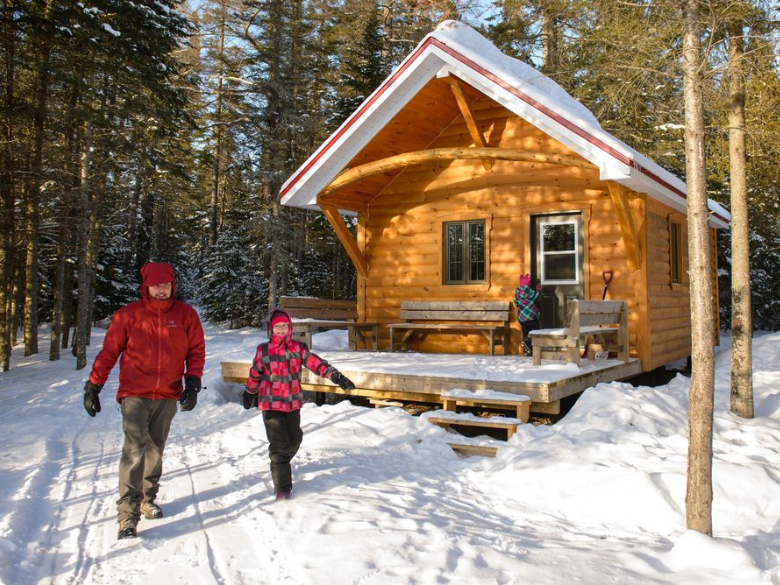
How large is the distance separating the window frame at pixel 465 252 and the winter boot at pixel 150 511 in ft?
27.2

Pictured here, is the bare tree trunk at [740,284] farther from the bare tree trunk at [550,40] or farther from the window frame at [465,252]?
the window frame at [465,252]

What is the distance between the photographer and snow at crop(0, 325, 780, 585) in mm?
3639

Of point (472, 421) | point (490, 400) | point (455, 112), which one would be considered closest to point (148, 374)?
point (472, 421)

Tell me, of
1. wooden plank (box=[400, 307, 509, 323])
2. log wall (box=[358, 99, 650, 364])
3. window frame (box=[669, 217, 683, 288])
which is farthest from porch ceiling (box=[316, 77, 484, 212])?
window frame (box=[669, 217, 683, 288])

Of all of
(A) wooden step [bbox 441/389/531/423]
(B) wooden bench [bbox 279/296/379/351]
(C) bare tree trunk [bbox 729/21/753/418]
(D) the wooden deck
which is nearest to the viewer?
(A) wooden step [bbox 441/389/531/423]

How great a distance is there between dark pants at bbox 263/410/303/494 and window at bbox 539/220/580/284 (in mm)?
7132

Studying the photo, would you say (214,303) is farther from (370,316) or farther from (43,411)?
(43,411)

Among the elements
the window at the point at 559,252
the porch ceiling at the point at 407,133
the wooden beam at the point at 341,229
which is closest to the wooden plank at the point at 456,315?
the window at the point at 559,252

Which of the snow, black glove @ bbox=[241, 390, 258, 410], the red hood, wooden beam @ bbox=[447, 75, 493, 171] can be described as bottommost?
the snow

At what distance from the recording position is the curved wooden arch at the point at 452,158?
9.20 meters

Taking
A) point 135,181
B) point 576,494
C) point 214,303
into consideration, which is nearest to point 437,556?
point 576,494

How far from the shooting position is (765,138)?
27.9 ft

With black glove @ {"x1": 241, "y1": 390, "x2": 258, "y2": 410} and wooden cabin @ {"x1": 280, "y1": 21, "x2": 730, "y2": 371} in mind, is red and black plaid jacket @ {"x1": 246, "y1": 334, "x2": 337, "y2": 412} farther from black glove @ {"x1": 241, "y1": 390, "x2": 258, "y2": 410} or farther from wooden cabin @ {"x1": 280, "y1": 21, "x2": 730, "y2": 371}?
wooden cabin @ {"x1": 280, "y1": 21, "x2": 730, "y2": 371}

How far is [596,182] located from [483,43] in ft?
10.5
